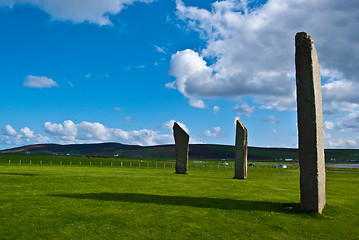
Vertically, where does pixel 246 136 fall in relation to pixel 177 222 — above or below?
above

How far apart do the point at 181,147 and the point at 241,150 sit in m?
7.33

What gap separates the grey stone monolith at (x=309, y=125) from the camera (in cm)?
1214

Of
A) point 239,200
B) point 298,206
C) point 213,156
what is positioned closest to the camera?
point 298,206

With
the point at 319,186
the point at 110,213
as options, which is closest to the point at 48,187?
the point at 110,213

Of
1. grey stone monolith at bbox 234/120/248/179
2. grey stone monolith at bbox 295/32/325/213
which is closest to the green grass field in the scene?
→ grey stone monolith at bbox 295/32/325/213

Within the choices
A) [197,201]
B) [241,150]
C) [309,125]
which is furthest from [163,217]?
[241,150]

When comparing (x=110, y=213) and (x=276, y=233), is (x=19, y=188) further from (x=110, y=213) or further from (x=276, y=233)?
(x=276, y=233)

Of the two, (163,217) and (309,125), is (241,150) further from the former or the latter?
(163,217)

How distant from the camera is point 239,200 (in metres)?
15.1

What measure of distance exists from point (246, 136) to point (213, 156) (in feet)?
475

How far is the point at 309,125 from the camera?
12211 millimetres

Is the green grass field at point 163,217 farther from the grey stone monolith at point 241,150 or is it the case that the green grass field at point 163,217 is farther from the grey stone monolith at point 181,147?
the grey stone monolith at point 181,147

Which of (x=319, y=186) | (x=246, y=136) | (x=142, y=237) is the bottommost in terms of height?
(x=142, y=237)

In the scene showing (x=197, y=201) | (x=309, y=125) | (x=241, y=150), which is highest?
(x=309, y=125)
